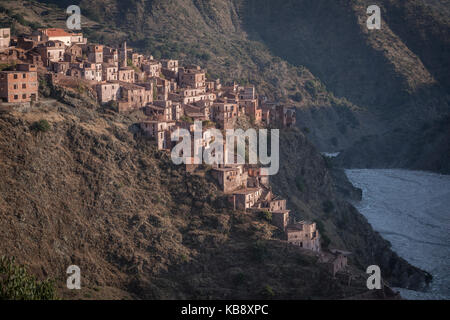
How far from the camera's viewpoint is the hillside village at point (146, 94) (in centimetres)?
6031

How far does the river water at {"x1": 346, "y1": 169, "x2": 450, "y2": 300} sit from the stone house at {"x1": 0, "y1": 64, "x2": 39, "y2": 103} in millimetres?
32489

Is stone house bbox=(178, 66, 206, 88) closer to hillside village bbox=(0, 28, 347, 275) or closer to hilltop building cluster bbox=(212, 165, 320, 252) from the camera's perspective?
hillside village bbox=(0, 28, 347, 275)

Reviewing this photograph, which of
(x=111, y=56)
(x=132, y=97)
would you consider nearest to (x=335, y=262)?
(x=132, y=97)

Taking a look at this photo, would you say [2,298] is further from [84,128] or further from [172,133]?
[172,133]

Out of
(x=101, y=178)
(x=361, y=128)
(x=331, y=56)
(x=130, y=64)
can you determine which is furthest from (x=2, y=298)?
(x=331, y=56)

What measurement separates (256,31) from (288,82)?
94.5 feet

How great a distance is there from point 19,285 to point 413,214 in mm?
54598

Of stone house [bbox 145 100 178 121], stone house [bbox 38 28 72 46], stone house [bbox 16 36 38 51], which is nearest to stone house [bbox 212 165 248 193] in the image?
stone house [bbox 145 100 178 121]

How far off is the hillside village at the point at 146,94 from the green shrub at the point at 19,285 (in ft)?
48.9

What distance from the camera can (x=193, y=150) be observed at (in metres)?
62.8

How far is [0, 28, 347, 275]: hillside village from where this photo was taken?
6031 cm

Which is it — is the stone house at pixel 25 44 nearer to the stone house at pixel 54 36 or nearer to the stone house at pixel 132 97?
the stone house at pixel 54 36

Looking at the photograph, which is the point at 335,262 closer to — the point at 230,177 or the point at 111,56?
the point at 230,177

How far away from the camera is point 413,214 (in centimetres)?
8912
